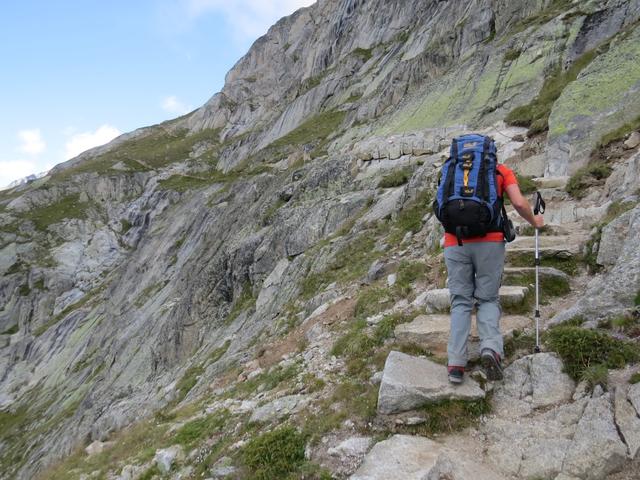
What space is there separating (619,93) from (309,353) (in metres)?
14.3

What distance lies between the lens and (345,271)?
1781cm

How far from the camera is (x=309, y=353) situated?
10477 millimetres

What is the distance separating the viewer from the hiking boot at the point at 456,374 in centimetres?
589

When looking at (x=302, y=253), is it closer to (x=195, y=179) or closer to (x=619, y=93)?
(x=619, y=93)

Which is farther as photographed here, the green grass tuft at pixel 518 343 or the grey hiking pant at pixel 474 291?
the green grass tuft at pixel 518 343

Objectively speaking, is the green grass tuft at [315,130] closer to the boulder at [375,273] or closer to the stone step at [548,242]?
the boulder at [375,273]

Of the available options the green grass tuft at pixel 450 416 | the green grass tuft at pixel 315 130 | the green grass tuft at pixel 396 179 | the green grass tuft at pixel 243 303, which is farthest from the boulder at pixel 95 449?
the green grass tuft at pixel 315 130

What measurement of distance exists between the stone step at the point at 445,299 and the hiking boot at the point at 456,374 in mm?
2501

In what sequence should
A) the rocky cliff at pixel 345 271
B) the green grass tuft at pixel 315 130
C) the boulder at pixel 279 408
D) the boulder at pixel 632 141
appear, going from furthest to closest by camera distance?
the green grass tuft at pixel 315 130 < the boulder at pixel 632 141 < the boulder at pixel 279 408 < the rocky cliff at pixel 345 271

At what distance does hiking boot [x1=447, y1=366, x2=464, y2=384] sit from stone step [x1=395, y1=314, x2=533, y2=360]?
599mm

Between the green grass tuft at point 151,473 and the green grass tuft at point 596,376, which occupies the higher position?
the green grass tuft at point 596,376

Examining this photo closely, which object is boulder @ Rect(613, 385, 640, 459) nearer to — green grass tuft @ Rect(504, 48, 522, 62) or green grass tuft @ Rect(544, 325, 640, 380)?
green grass tuft @ Rect(544, 325, 640, 380)

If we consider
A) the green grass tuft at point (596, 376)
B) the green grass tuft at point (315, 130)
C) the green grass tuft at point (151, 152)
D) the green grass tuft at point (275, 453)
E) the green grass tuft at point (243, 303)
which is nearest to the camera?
the green grass tuft at point (596, 376)

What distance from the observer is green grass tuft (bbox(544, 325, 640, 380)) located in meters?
5.34
